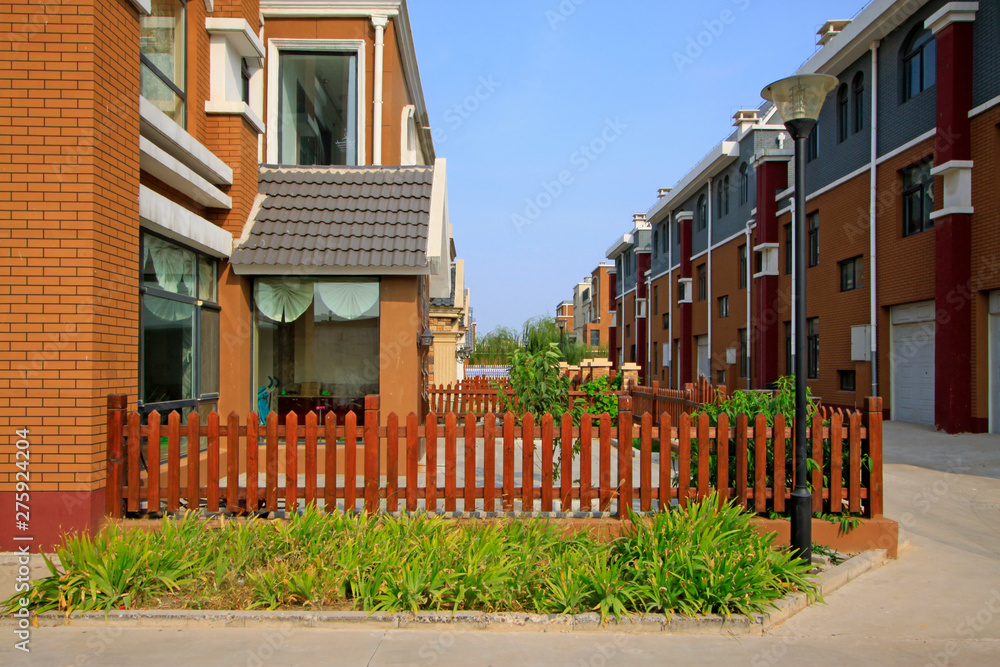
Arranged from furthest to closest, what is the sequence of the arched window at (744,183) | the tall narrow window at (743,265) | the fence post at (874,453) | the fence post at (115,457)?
1. the tall narrow window at (743,265)
2. the arched window at (744,183)
3. the fence post at (874,453)
4. the fence post at (115,457)

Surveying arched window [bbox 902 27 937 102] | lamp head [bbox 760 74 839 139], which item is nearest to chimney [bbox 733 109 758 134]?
arched window [bbox 902 27 937 102]

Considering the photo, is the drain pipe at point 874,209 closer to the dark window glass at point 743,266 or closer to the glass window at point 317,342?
the dark window glass at point 743,266

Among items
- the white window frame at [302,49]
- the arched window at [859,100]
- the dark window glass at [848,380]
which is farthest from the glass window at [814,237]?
the white window frame at [302,49]

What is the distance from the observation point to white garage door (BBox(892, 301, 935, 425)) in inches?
664

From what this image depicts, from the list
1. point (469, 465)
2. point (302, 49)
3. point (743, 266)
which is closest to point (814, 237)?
point (743, 266)

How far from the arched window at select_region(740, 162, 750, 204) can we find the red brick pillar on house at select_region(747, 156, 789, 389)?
91.5 inches

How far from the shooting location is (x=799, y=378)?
5.55 meters

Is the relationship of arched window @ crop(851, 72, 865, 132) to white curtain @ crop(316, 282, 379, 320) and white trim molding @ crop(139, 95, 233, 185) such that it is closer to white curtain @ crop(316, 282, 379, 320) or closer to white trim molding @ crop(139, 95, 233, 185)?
white curtain @ crop(316, 282, 379, 320)

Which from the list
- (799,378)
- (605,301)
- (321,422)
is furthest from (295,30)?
(605,301)

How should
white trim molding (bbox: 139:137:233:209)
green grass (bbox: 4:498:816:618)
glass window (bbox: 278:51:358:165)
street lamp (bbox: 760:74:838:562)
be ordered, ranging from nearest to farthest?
green grass (bbox: 4:498:816:618) < street lamp (bbox: 760:74:838:562) < white trim molding (bbox: 139:137:233:209) < glass window (bbox: 278:51:358:165)

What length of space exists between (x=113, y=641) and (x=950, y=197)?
17.2 m

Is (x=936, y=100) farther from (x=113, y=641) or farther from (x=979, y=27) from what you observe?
(x=113, y=641)

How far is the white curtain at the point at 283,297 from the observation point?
30.4ft

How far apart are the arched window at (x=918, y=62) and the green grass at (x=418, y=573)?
1632 centimetres
